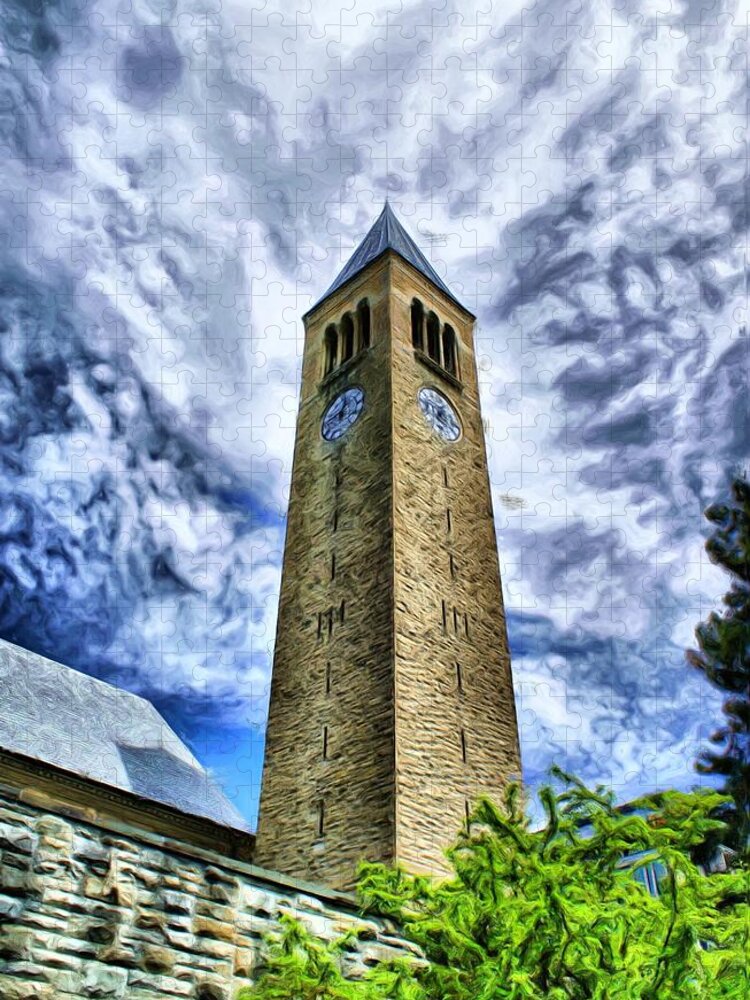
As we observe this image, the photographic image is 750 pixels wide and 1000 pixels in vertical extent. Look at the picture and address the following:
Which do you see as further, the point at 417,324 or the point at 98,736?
the point at 417,324

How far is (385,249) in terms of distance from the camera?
28750mm

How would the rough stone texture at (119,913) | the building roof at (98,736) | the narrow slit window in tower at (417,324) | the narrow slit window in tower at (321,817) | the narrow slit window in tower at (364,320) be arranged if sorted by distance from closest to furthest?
the rough stone texture at (119,913)
the narrow slit window in tower at (321,817)
the building roof at (98,736)
the narrow slit window in tower at (417,324)
the narrow slit window in tower at (364,320)

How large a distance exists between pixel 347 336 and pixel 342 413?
14.0 ft

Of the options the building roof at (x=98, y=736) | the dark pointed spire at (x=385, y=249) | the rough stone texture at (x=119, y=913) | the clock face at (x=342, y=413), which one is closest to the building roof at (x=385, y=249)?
the dark pointed spire at (x=385, y=249)

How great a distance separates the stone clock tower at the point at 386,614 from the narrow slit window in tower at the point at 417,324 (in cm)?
10

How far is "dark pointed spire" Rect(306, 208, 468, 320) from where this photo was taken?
98.2 feet

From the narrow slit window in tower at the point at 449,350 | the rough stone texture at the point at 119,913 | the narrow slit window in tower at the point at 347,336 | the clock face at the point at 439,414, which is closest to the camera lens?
the rough stone texture at the point at 119,913

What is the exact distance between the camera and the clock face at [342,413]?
24672 millimetres

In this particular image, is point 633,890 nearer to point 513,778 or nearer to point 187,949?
point 187,949

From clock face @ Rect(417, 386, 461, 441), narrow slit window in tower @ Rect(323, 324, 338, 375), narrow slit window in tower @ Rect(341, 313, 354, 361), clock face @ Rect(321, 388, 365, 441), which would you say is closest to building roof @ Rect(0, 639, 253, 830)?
clock face @ Rect(321, 388, 365, 441)

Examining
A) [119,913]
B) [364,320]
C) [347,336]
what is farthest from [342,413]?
[119,913]

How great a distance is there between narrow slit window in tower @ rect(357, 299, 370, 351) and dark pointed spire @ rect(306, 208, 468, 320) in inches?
67.1

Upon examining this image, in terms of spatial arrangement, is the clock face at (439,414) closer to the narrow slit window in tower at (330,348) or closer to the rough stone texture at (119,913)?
the narrow slit window in tower at (330,348)

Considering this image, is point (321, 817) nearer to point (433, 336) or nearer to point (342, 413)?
point (342, 413)
